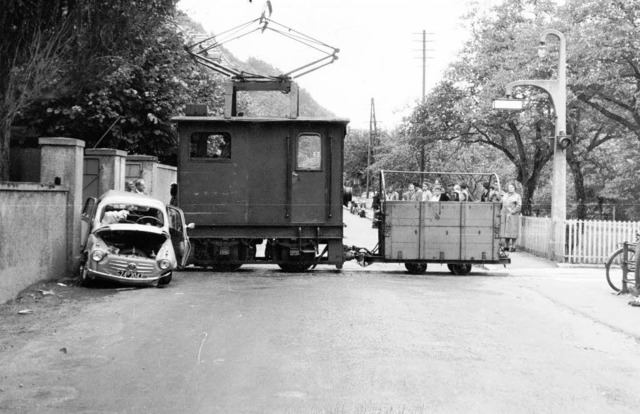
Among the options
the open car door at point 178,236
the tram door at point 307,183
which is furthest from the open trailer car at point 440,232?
the open car door at point 178,236

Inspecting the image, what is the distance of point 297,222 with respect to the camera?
17.0 meters

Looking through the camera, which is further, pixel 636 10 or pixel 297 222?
pixel 636 10

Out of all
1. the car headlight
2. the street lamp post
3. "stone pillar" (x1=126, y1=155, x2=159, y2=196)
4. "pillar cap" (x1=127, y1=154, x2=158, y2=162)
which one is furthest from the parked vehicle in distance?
the street lamp post

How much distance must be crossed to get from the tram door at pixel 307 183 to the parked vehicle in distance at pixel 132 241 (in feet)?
9.97

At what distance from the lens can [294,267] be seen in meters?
17.4

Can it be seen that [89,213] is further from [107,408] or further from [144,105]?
[107,408]

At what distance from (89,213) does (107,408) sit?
9.96 metres

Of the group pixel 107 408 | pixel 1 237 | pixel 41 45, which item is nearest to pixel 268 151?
pixel 41 45

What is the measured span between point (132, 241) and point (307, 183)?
14.9 feet

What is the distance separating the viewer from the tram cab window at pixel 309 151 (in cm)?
1716

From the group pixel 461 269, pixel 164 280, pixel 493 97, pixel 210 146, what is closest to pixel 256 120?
pixel 210 146

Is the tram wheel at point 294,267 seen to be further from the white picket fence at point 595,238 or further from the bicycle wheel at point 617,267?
the white picket fence at point 595,238

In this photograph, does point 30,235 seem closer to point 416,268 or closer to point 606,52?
point 416,268

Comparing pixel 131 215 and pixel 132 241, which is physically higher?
pixel 131 215
